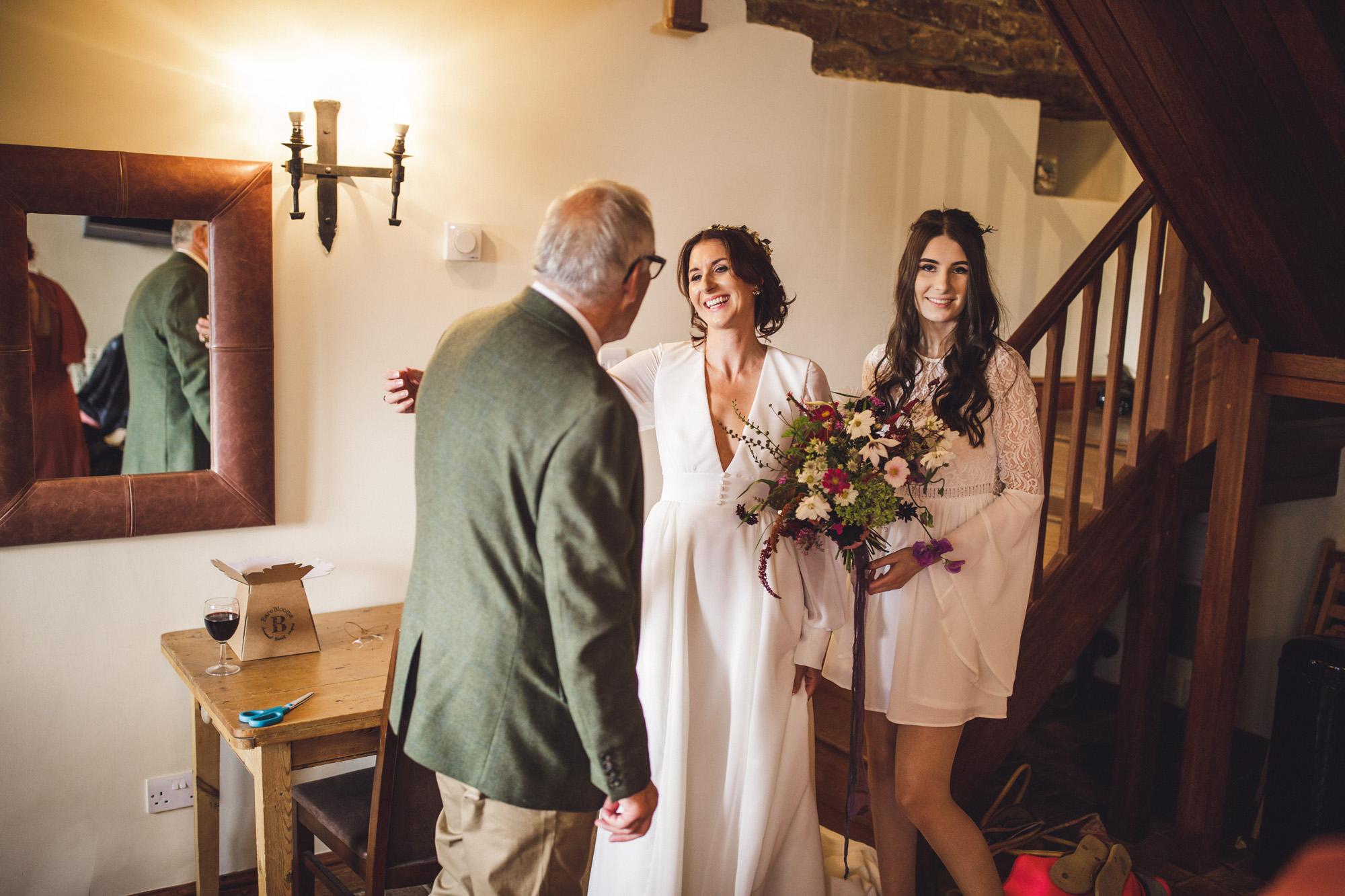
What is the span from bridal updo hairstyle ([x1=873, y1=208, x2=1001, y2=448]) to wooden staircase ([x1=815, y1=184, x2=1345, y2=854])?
0.53m

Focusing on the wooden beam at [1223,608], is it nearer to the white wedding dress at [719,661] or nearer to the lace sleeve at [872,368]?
the lace sleeve at [872,368]

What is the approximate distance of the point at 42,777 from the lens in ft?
8.79

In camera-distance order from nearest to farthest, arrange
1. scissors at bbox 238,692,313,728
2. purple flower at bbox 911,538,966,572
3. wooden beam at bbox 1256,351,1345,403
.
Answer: scissors at bbox 238,692,313,728
purple flower at bbox 911,538,966,572
wooden beam at bbox 1256,351,1345,403

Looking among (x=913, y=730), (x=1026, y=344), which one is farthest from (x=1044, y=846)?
(x=1026, y=344)

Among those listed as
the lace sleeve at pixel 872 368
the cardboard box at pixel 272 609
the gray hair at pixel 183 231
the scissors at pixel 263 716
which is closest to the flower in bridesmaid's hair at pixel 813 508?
Result: the lace sleeve at pixel 872 368

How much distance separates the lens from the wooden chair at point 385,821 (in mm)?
2119

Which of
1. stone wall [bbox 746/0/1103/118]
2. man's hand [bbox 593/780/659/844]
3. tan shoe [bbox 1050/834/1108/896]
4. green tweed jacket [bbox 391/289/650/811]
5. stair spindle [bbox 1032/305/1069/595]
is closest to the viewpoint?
green tweed jacket [bbox 391/289/650/811]

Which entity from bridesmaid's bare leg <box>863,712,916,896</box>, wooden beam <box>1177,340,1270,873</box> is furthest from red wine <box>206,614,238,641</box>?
wooden beam <box>1177,340,1270,873</box>

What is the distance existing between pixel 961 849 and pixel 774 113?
2.54 metres

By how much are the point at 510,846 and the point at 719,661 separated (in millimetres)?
786

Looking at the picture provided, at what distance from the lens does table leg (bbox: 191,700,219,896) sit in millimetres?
2662

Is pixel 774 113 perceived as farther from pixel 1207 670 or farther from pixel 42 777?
pixel 42 777

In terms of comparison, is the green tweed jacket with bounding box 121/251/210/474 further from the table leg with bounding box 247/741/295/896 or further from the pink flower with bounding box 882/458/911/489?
the pink flower with bounding box 882/458/911/489

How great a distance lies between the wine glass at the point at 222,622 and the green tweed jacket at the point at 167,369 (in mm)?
466
